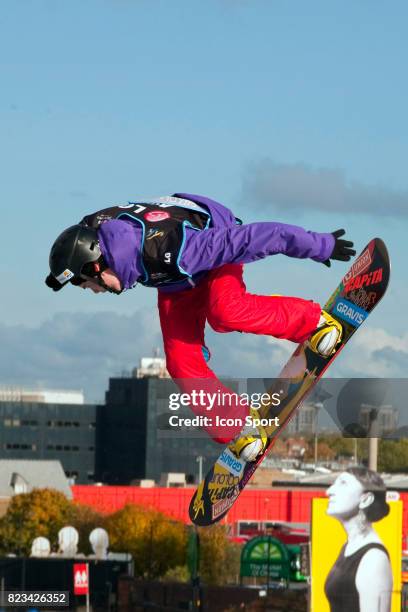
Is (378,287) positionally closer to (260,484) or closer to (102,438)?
(260,484)

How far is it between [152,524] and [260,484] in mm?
9188

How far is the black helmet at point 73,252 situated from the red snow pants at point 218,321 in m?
0.89

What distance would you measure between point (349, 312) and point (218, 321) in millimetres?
1803

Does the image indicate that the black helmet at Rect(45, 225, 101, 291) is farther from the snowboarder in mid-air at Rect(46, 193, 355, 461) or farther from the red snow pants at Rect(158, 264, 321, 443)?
the red snow pants at Rect(158, 264, 321, 443)

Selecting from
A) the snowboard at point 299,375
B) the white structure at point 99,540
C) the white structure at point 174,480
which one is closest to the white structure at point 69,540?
the white structure at point 99,540

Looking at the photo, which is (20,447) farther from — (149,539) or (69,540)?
(149,539)

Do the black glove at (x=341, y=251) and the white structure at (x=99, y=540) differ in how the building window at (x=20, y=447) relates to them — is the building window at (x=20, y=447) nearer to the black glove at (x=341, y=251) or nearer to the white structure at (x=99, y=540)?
the white structure at (x=99, y=540)

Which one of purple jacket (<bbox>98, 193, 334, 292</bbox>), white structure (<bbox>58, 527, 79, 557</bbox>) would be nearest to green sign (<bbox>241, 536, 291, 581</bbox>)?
white structure (<bbox>58, 527, 79, 557</bbox>)

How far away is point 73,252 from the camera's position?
29.9ft

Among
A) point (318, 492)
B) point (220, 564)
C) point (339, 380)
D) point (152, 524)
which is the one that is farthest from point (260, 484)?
point (339, 380)

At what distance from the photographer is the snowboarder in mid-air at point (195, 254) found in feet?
30.1

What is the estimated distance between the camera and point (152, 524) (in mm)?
56562

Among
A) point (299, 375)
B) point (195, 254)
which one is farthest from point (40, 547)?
point (195, 254)

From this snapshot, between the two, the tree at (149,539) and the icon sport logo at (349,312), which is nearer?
the icon sport logo at (349,312)
